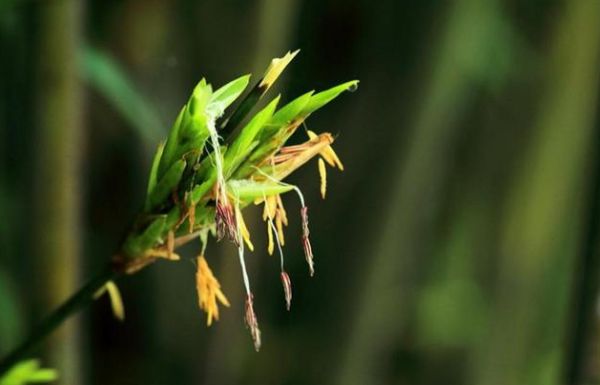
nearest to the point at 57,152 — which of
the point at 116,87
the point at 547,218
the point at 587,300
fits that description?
the point at 116,87

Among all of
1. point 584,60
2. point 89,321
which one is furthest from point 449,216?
point 89,321

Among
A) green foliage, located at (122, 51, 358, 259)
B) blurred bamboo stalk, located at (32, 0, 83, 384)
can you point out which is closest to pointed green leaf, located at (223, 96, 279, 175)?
green foliage, located at (122, 51, 358, 259)

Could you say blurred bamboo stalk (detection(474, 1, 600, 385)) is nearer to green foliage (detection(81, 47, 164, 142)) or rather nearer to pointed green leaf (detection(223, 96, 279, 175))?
green foliage (detection(81, 47, 164, 142))

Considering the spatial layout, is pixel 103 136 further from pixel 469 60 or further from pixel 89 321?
pixel 469 60

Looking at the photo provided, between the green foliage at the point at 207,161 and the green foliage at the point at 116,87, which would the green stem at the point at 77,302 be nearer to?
the green foliage at the point at 207,161

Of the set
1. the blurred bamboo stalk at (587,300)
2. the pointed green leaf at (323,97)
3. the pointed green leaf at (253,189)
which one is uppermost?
the pointed green leaf at (323,97)

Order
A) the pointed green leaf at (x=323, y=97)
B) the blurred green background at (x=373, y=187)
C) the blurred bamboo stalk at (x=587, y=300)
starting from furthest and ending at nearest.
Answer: the blurred green background at (x=373, y=187) → the blurred bamboo stalk at (x=587, y=300) → the pointed green leaf at (x=323, y=97)

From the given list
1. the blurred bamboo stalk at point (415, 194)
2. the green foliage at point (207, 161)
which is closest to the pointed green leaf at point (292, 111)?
the green foliage at point (207, 161)
